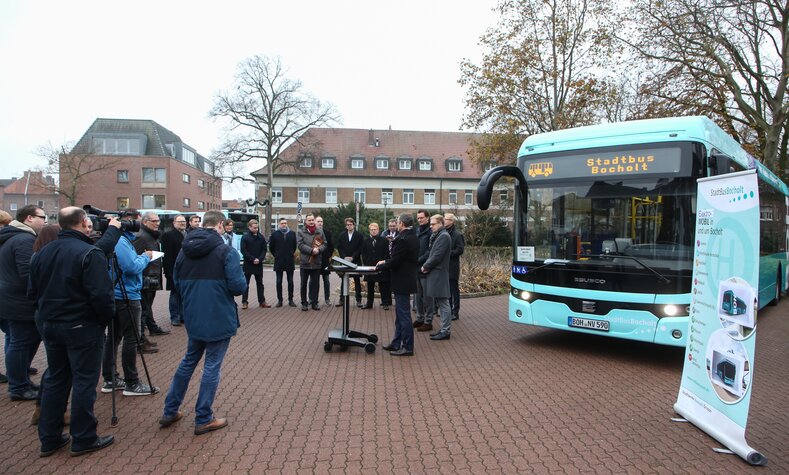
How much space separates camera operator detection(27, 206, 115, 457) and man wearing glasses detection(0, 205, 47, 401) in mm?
1220

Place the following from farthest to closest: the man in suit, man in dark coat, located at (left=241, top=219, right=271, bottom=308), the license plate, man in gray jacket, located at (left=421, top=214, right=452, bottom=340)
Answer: the man in suit → man in dark coat, located at (left=241, top=219, right=271, bottom=308) → man in gray jacket, located at (left=421, top=214, right=452, bottom=340) → the license plate

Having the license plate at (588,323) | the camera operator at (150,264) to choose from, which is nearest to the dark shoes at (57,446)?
the camera operator at (150,264)

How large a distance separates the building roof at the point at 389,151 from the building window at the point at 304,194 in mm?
1950

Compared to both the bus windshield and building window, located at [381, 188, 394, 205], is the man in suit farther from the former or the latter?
building window, located at [381, 188, 394, 205]

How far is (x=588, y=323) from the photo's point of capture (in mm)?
6578

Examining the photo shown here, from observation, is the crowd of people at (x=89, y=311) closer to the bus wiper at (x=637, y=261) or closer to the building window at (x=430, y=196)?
the bus wiper at (x=637, y=261)

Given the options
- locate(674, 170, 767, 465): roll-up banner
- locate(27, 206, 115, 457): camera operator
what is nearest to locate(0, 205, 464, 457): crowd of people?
locate(27, 206, 115, 457): camera operator

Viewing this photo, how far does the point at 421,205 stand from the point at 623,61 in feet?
126

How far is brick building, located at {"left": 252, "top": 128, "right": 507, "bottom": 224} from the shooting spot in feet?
187

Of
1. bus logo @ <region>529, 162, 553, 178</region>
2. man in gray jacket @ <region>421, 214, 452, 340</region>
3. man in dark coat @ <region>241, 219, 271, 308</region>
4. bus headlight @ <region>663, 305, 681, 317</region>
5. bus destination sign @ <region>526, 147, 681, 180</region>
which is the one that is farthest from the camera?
man in dark coat @ <region>241, 219, 271, 308</region>

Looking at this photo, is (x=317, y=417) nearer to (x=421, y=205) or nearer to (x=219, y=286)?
(x=219, y=286)

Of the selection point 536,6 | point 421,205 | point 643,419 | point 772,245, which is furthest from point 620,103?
point 421,205

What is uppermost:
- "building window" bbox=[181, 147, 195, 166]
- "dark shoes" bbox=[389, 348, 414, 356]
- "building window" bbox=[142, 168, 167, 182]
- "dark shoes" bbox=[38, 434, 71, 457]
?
"building window" bbox=[181, 147, 195, 166]

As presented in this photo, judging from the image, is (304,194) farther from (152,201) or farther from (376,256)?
(376,256)
